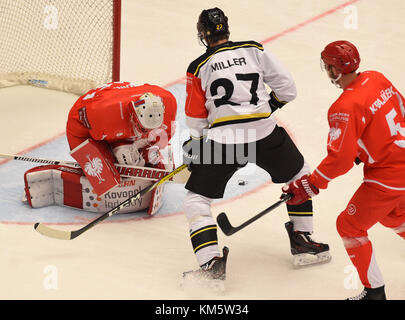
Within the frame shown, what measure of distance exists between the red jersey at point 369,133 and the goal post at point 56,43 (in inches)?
106

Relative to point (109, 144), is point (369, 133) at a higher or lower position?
higher

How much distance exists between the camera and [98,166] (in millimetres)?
3729

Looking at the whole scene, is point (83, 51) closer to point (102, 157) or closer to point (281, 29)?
point (281, 29)

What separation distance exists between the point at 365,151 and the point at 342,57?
0.37 metres

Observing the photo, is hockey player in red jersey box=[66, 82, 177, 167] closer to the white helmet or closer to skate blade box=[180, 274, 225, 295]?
the white helmet

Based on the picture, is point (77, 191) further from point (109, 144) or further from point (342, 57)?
point (342, 57)

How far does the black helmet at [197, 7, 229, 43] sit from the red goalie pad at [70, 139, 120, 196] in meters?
0.86

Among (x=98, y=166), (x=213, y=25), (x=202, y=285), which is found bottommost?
(x=202, y=285)

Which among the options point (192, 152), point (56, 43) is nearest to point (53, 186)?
point (192, 152)

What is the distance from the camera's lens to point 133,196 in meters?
3.63

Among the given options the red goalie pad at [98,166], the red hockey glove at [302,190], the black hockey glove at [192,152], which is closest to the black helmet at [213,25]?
the black hockey glove at [192,152]

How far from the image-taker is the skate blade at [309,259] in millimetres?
3459
